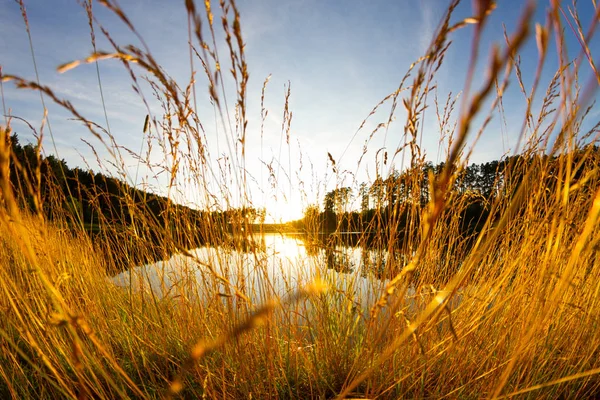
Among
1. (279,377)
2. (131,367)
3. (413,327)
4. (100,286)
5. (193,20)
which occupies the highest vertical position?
(193,20)

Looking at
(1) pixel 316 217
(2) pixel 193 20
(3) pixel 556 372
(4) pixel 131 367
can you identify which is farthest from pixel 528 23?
(4) pixel 131 367

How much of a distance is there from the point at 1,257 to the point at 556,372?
2960mm

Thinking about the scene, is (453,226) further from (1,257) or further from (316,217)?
(1,257)

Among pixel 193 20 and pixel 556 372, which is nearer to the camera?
pixel 193 20

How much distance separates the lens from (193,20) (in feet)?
1.92

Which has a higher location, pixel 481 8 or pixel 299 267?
pixel 481 8

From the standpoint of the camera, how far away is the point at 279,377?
138cm

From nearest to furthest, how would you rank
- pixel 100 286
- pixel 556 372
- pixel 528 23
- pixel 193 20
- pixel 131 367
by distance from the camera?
1. pixel 528 23
2. pixel 193 20
3. pixel 556 372
4. pixel 131 367
5. pixel 100 286

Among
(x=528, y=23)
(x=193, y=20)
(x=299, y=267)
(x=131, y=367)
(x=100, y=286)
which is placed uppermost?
(x=193, y=20)

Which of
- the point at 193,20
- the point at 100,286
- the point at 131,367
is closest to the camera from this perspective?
the point at 193,20

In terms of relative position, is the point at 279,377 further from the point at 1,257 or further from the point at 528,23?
the point at 1,257

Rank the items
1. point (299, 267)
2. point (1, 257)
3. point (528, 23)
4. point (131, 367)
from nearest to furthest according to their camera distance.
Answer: point (528, 23)
point (131, 367)
point (1, 257)
point (299, 267)

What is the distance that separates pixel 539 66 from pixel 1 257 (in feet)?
8.49

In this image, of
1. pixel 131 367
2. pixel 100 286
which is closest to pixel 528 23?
pixel 131 367
